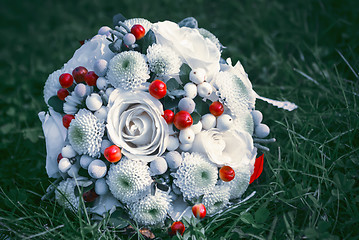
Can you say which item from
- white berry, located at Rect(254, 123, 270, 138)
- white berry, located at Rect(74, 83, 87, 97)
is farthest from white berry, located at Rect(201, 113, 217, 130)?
white berry, located at Rect(74, 83, 87, 97)

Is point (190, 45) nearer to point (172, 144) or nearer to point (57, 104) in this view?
point (172, 144)

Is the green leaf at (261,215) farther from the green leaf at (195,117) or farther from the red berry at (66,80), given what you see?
the red berry at (66,80)

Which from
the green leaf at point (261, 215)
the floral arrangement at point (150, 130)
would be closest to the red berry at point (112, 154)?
the floral arrangement at point (150, 130)

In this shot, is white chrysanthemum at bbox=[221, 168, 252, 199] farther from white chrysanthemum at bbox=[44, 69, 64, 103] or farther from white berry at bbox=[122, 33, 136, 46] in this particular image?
white chrysanthemum at bbox=[44, 69, 64, 103]

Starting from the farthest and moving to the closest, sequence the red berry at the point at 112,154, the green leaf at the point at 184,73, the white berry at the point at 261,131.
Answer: the white berry at the point at 261,131 → the green leaf at the point at 184,73 → the red berry at the point at 112,154

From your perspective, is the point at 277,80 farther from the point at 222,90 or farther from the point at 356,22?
the point at 222,90
